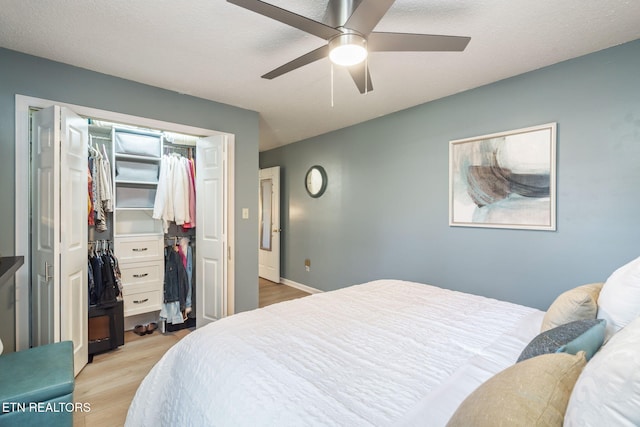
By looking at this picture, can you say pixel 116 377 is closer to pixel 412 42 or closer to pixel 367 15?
pixel 367 15

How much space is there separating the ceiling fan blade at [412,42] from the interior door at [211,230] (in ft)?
6.23

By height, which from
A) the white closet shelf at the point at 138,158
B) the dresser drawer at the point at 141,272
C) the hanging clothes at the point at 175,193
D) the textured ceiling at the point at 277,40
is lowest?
the dresser drawer at the point at 141,272

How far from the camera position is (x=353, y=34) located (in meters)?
1.47

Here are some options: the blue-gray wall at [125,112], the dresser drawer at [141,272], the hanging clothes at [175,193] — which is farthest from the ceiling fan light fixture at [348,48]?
the dresser drawer at [141,272]

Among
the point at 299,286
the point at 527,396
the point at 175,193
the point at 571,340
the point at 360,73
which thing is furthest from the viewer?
the point at 299,286

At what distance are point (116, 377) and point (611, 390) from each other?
2883mm

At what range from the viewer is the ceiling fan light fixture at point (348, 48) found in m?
1.48

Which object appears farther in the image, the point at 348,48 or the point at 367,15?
the point at 348,48

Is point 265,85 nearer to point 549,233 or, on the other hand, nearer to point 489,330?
point 489,330

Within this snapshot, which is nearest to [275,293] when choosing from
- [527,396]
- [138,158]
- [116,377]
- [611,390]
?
[116,377]

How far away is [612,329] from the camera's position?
1.05 m

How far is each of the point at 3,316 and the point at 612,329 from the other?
3.42 meters

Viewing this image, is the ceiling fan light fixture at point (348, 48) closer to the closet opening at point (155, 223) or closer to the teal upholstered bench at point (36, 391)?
the closet opening at point (155, 223)

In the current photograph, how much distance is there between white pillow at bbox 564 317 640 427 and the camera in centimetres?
52
